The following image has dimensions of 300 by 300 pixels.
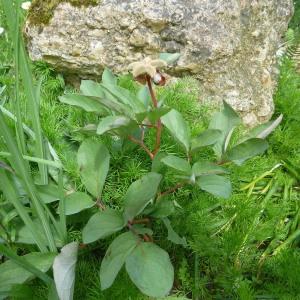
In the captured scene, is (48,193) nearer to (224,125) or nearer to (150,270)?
(150,270)

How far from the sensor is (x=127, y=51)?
209cm

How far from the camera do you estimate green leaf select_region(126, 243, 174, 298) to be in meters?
1.18

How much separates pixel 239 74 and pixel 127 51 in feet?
1.76

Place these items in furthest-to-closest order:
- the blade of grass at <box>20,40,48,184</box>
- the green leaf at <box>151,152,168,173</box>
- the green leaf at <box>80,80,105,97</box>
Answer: the green leaf at <box>80,80,105,97</box> → the green leaf at <box>151,152,168,173</box> → the blade of grass at <box>20,40,48,184</box>

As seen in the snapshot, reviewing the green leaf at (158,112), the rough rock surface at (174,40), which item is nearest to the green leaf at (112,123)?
the green leaf at (158,112)

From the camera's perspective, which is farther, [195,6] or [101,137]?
[195,6]

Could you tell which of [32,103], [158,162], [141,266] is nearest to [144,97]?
[158,162]

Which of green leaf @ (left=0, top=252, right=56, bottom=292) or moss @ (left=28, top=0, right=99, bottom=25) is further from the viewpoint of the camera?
moss @ (left=28, top=0, right=99, bottom=25)

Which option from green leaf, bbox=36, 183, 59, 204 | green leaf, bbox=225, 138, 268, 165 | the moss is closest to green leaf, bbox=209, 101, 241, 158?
green leaf, bbox=225, 138, 268, 165

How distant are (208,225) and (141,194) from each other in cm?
43

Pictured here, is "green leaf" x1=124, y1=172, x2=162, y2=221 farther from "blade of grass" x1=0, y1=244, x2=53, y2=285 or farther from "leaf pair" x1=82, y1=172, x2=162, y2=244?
"blade of grass" x1=0, y1=244, x2=53, y2=285

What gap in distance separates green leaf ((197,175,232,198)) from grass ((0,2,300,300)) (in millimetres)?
250

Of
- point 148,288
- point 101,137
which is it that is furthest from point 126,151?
point 148,288

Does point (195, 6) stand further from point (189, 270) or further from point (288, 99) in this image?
point (189, 270)
